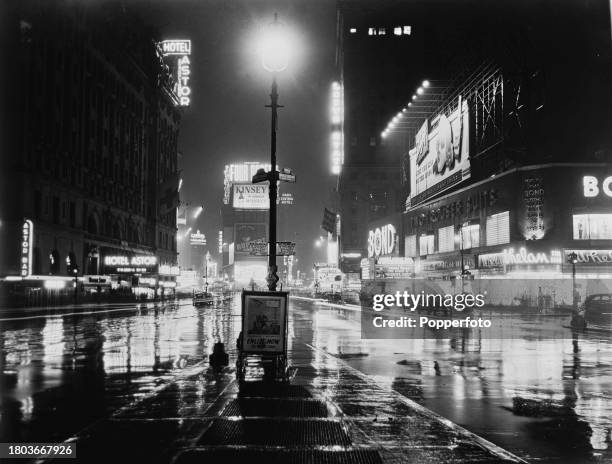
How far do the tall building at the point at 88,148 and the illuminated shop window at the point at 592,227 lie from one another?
51.2 meters

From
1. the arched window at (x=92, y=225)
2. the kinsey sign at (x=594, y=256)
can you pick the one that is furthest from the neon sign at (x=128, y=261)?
the kinsey sign at (x=594, y=256)

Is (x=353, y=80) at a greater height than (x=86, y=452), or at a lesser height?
greater

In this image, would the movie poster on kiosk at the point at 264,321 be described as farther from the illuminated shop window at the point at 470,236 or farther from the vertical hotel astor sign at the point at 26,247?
the vertical hotel astor sign at the point at 26,247

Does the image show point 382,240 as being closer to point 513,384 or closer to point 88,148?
point 88,148

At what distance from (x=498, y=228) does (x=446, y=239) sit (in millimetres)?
16260

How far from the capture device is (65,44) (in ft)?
250

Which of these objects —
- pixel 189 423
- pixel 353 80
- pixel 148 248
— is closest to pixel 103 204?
pixel 148 248

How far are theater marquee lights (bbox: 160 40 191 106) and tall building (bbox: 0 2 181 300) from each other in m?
2.54

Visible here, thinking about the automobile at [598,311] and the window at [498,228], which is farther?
the window at [498,228]

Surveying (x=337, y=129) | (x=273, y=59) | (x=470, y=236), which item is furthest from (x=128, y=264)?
(x=273, y=59)

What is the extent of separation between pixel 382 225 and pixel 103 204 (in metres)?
44.4

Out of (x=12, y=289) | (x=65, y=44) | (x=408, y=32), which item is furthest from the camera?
(x=408, y=32)

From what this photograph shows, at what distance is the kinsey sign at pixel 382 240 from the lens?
10038 centimetres

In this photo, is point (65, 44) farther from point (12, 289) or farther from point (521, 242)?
point (521, 242)
